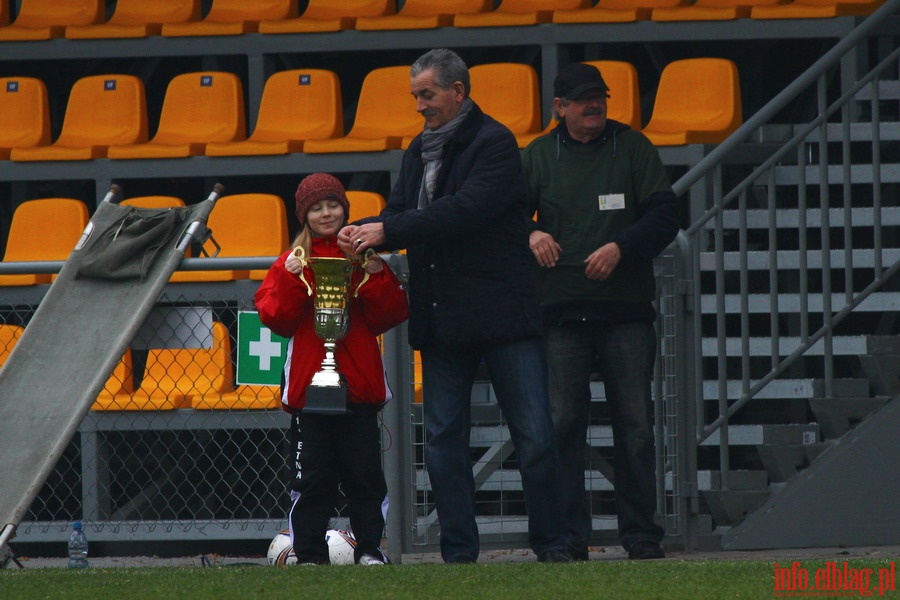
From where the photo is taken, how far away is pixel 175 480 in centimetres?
830

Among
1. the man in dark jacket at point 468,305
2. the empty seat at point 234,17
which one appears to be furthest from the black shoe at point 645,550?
the empty seat at point 234,17

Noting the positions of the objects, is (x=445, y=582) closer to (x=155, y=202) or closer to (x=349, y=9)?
(x=155, y=202)

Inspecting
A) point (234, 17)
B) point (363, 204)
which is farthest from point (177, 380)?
point (234, 17)

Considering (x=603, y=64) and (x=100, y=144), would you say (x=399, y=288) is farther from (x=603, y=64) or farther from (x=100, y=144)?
(x=100, y=144)

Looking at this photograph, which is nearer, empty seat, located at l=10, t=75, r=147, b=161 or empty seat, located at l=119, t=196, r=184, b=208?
empty seat, located at l=119, t=196, r=184, b=208

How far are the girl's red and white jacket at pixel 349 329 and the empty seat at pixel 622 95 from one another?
3.27 m

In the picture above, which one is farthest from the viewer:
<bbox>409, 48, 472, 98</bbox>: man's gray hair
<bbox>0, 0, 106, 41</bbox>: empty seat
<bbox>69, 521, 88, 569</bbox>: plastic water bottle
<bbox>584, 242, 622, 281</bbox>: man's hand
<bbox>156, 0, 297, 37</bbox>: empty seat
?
<bbox>0, 0, 106, 41</bbox>: empty seat

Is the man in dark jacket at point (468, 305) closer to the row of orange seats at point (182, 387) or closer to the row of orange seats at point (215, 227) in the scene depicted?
the row of orange seats at point (182, 387)

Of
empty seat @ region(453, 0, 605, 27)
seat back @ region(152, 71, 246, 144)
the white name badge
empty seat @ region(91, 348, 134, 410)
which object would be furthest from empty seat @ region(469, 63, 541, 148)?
the white name badge

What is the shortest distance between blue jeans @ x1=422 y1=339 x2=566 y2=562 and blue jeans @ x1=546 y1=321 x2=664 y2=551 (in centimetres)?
39

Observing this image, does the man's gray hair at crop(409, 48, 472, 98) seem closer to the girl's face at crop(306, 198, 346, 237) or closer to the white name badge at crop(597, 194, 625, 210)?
the girl's face at crop(306, 198, 346, 237)

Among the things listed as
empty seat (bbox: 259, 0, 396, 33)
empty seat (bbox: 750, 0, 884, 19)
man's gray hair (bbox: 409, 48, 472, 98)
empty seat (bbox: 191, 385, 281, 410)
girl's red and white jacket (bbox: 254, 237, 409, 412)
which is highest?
empty seat (bbox: 259, 0, 396, 33)

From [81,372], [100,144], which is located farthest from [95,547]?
[100,144]

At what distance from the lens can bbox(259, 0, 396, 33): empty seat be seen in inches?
360
